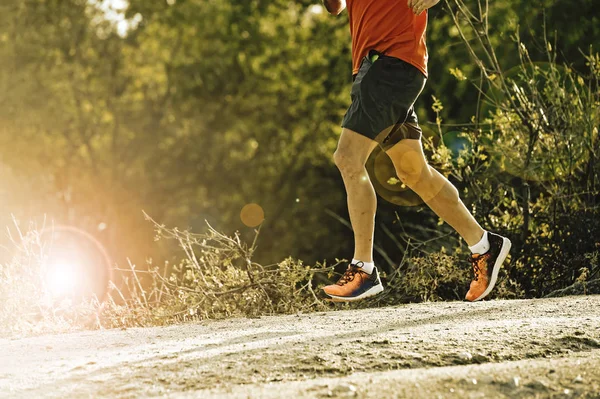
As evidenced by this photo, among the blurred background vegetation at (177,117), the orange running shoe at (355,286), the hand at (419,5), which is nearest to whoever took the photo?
the hand at (419,5)

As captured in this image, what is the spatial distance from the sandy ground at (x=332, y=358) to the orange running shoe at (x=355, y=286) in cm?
12

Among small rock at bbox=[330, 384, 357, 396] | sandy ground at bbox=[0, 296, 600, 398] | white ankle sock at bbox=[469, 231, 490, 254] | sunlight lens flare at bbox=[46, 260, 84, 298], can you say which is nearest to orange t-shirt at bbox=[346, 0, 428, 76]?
white ankle sock at bbox=[469, 231, 490, 254]

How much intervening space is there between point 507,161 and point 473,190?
0.40 metres

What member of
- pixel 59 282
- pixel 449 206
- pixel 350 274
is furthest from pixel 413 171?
pixel 59 282

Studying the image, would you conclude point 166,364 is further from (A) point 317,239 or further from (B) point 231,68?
(B) point 231,68

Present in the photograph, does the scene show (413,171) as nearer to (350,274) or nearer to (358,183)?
(358,183)

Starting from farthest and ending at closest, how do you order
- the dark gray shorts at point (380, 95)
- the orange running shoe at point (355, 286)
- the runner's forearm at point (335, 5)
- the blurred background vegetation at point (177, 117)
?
the blurred background vegetation at point (177, 117), the runner's forearm at point (335, 5), the orange running shoe at point (355, 286), the dark gray shorts at point (380, 95)

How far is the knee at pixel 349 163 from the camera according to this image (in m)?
4.80

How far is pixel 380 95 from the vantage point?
4.75 meters

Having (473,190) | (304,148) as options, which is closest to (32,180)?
(304,148)

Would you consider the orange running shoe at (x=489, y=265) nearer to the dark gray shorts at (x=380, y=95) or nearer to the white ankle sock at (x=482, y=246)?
the white ankle sock at (x=482, y=246)

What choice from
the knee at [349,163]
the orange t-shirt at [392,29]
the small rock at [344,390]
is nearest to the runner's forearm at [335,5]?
the orange t-shirt at [392,29]

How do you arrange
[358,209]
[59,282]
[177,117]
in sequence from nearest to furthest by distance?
[358,209]
[59,282]
[177,117]

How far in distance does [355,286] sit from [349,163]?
747 mm
